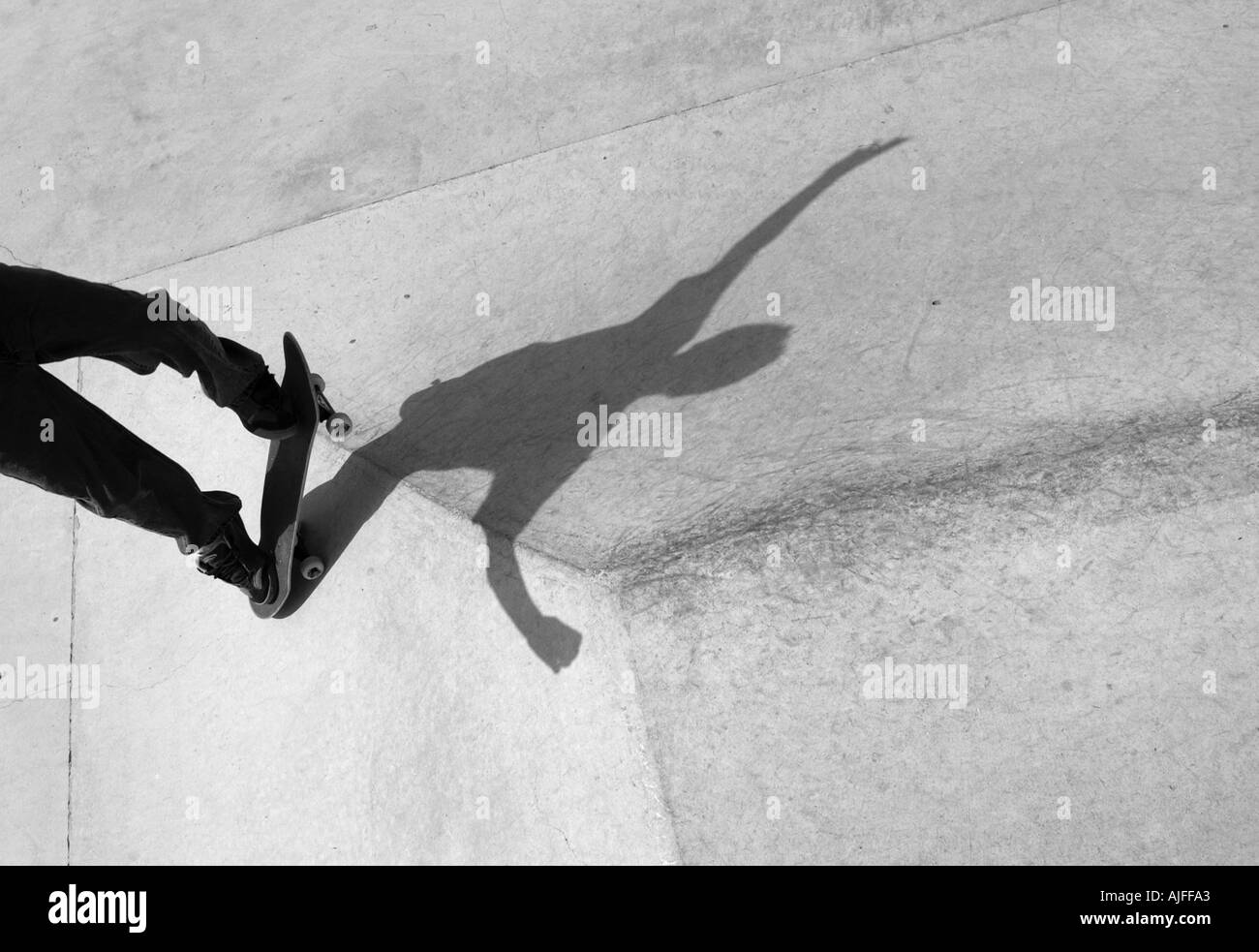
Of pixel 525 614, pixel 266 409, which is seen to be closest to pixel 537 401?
pixel 525 614

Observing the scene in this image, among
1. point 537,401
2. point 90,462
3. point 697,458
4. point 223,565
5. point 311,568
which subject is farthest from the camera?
point 537,401

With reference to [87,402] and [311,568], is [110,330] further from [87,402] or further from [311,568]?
[311,568]

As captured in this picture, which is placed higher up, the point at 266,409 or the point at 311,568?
the point at 266,409

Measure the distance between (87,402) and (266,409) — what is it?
796mm

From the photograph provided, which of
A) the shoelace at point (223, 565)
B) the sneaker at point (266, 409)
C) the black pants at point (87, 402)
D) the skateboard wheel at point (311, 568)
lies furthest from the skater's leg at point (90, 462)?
the skateboard wheel at point (311, 568)

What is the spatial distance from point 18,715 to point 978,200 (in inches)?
226

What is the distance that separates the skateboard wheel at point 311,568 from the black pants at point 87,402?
2.35 feet

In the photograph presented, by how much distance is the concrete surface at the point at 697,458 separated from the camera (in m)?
4.26

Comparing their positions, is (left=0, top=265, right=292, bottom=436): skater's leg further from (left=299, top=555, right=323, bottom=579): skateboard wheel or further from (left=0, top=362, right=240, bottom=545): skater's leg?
(left=299, top=555, right=323, bottom=579): skateboard wheel

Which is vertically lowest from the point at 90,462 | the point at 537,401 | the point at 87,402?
the point at 90,462

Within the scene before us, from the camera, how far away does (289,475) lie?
17.1 feet

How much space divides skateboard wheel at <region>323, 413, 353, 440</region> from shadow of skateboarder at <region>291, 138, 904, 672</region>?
0.22 meters

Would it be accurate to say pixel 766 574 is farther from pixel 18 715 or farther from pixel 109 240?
pixel 109 240

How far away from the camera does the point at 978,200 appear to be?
5676mm
